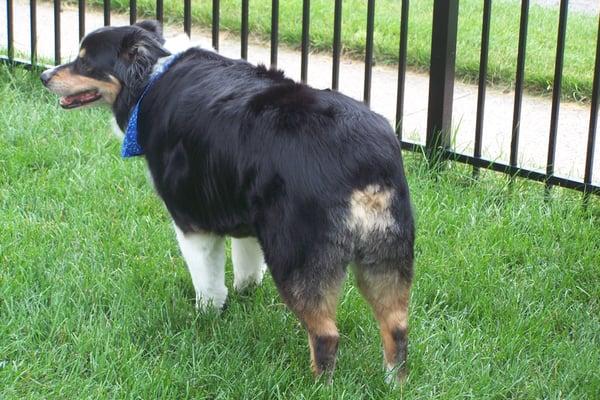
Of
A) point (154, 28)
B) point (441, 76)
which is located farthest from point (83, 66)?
point (441, 76)

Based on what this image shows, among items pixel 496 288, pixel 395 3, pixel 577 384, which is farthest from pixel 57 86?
pixel 395 3

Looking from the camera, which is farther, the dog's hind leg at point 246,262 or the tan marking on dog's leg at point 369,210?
the dog's hind leg at point 246,262

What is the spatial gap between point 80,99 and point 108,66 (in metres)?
0.24

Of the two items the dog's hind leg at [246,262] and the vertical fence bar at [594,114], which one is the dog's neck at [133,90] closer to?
the dog's hind leg at [246,262]

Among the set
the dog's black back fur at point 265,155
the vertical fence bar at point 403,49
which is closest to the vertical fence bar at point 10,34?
the vertical fence bar at point 403,49

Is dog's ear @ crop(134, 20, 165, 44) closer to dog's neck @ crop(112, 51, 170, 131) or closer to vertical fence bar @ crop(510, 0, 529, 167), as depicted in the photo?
dog's neck @ crop(112, 51, 170, 131)

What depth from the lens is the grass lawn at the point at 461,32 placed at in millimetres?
7469

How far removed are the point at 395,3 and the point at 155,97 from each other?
512cm

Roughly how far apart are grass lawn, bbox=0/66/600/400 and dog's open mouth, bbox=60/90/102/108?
2.32 feet

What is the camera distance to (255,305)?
4.46 m

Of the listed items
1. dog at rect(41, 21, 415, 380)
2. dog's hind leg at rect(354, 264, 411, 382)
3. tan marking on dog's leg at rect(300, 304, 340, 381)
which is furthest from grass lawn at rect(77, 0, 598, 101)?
tan marking on dog's leg at rect(300, 304, 340, 381)

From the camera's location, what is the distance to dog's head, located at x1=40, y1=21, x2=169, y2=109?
4.40 meters

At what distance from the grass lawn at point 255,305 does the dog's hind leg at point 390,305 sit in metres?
0.10

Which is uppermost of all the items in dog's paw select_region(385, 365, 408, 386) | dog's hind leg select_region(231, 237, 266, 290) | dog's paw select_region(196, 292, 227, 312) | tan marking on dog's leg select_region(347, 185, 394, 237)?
tan marking on dog's leg select_region(347, 185, 394, 237)
